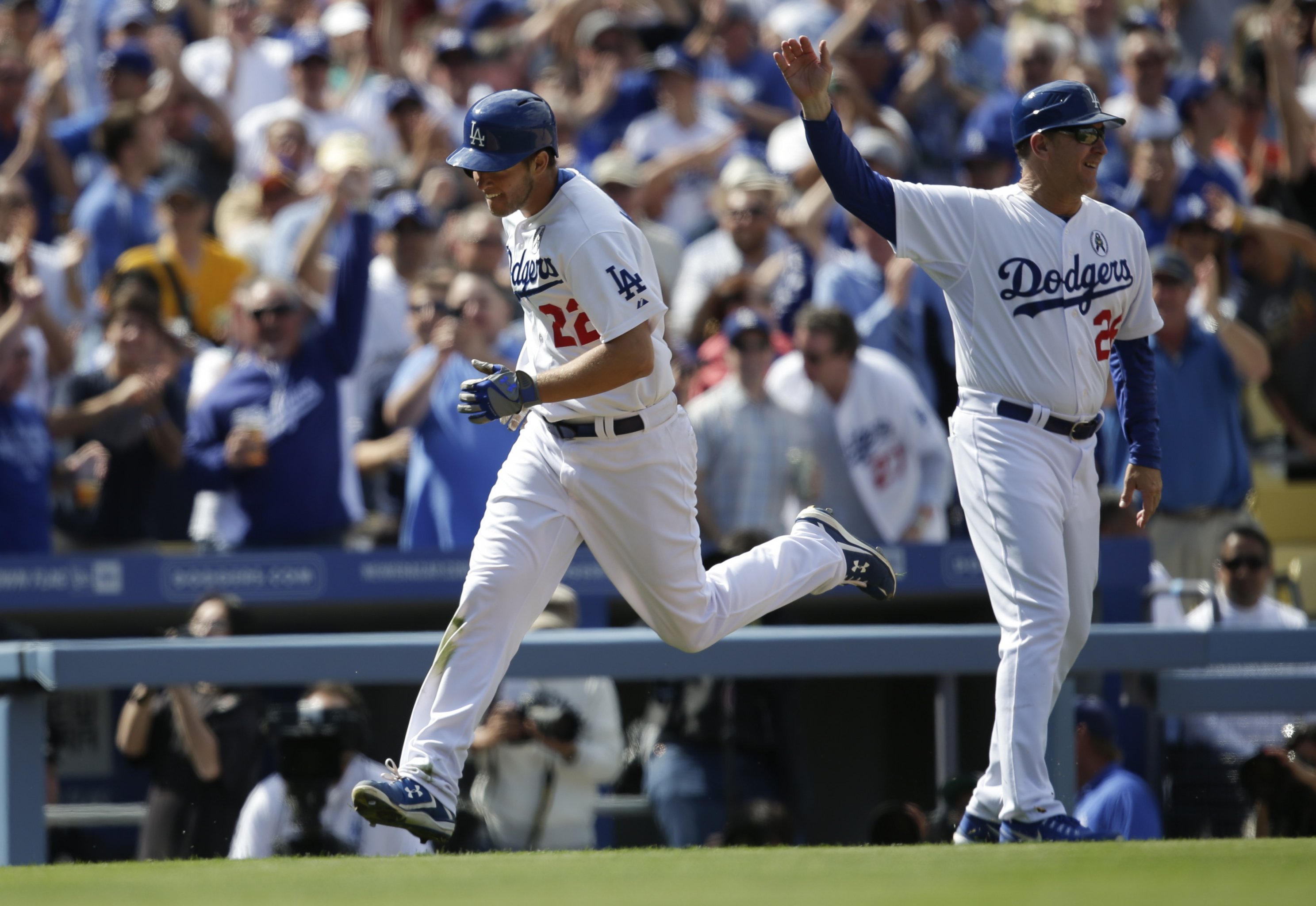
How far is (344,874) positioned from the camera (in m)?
4.28

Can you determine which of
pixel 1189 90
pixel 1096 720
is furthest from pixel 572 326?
pixel 1189 90

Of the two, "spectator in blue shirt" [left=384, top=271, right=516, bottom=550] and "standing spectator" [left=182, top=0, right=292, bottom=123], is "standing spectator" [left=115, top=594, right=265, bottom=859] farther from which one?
"standing spectator" [left=182, top=0, right=292, bottom=123]

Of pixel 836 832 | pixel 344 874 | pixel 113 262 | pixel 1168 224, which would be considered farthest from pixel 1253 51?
pixel 344 874

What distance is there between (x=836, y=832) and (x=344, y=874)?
147 inches

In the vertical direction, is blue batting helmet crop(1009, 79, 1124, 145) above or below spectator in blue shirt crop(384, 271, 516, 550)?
above

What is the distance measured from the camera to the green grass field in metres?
3.53

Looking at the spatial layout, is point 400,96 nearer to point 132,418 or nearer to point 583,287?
point 132,418

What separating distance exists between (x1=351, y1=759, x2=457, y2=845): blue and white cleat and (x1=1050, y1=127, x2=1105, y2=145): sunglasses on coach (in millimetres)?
2518

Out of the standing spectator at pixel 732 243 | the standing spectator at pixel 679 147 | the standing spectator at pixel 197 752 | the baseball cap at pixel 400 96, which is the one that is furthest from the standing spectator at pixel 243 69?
the standing spectator at pixel 197 752

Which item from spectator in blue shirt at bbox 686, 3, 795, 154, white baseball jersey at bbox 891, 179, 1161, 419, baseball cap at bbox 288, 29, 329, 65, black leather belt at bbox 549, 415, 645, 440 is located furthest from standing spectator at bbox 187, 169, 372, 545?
spectator in blue shirt at bbox 686, 3, 795, 154

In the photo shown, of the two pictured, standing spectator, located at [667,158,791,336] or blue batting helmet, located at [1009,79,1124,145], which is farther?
standing spectator, located at [667,158,791,336]

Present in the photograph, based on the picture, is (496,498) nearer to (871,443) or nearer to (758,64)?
(871,443)

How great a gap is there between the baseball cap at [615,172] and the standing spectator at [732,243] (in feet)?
1.64

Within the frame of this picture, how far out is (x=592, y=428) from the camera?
16.1ft
